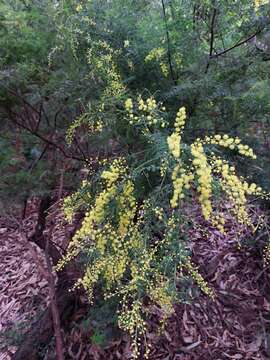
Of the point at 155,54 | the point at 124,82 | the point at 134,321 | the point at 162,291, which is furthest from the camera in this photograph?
the point at 124,82

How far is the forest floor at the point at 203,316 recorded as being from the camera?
2771 mm

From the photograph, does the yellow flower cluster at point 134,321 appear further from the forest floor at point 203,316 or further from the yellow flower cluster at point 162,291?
the forest floor at point 203,316

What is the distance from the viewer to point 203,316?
117 inches

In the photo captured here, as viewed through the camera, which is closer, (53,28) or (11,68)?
(11,68)

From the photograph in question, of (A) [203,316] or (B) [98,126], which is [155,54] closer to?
(B) [98,126]

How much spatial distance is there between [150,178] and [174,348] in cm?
136

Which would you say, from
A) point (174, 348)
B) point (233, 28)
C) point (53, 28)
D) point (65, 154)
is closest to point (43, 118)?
point (65, 154)

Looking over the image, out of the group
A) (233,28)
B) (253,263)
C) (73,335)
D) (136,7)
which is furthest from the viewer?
(253,263)

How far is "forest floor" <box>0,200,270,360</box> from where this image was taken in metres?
2.77

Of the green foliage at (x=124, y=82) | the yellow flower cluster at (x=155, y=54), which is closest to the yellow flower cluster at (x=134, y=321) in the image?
the green foliage at (x=124, y=82)

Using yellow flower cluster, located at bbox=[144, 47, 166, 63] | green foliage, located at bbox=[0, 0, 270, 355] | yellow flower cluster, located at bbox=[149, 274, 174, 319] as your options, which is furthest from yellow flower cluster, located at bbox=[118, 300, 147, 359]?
yellow flower cluster, located at bbox=[144, 47, 166, 63]

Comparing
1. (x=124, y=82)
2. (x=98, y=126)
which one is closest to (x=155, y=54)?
(x=124, y=82)

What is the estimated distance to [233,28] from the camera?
2432mm

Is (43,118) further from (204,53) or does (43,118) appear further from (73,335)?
(73,335)
